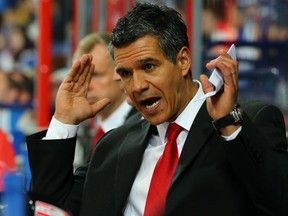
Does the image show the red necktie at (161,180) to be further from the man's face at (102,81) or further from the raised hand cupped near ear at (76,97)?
the man's face at (102,81)

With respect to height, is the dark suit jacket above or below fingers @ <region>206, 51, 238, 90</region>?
below

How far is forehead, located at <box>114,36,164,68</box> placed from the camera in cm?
250

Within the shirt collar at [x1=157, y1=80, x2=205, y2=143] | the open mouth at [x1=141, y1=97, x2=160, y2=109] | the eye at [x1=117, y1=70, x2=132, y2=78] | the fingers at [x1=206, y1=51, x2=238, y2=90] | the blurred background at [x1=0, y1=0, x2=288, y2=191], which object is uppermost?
the fingers at [x1=206, y1=51, x2=238, y2=90]

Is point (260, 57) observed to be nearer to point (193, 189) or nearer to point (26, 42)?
point (193, 189)

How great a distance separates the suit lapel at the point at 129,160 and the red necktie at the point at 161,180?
10 centimetres

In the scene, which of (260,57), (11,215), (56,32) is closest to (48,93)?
(56,32)

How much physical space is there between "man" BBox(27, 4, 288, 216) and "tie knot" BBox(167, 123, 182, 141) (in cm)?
1

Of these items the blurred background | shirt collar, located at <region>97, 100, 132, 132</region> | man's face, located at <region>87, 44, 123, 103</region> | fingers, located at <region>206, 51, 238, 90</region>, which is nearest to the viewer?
fingers, located at <region>206, 51, 238, 90</region>

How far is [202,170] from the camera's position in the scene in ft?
7.81

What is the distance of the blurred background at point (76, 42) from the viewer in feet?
13.1

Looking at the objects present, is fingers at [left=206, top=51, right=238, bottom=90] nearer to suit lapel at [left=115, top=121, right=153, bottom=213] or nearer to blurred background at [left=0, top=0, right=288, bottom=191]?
suit lapel at [left=115, top=121, right=153, bottom=213]

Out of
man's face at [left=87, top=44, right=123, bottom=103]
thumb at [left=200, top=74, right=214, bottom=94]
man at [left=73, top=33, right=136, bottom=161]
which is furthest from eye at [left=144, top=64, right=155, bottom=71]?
man's face at [left=87, top=44, right=123, bottom=103]

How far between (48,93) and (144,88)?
4261 mm

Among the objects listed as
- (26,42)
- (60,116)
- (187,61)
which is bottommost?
(26,42)
